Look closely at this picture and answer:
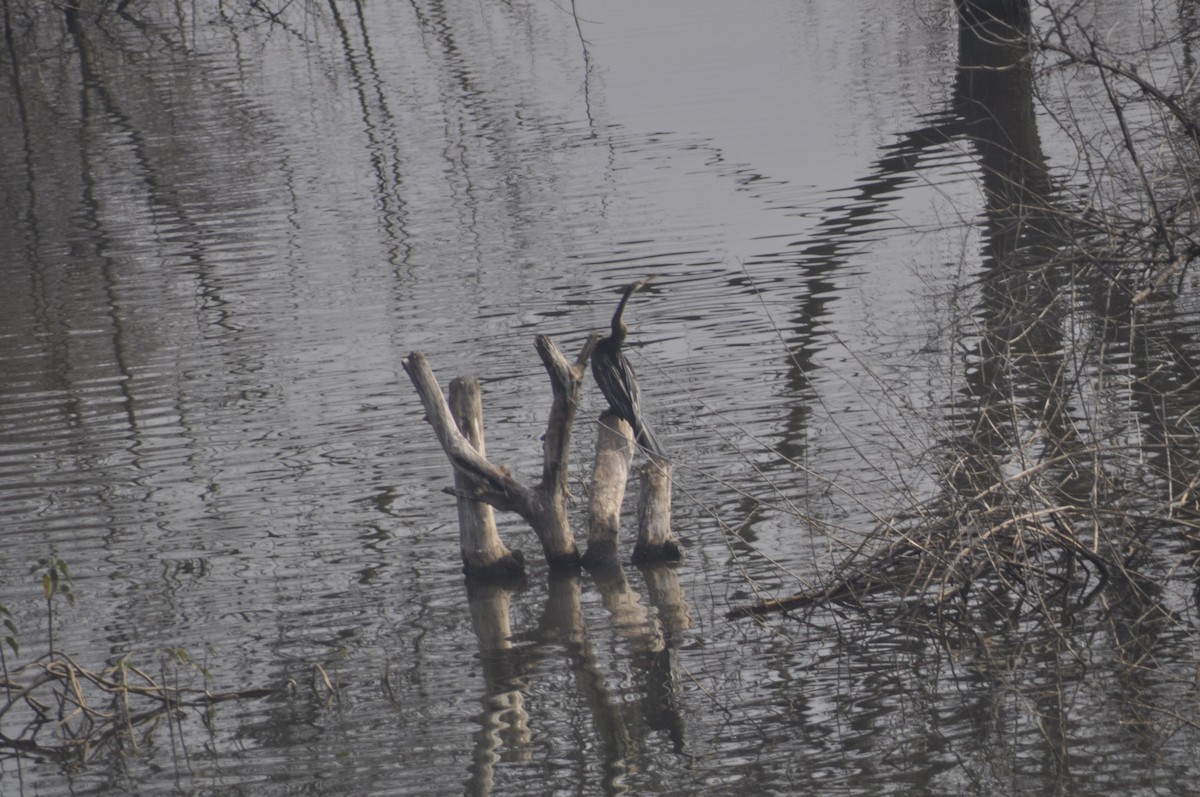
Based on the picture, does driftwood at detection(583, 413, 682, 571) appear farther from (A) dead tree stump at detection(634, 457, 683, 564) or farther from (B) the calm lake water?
(B) the calm lake water

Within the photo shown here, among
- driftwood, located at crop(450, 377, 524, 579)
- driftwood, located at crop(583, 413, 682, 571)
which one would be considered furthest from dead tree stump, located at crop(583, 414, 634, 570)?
driftwood, located at crop(450, 377, 524, 579)

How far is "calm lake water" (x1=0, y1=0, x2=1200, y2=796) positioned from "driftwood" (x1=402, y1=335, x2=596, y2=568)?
0.35 meters

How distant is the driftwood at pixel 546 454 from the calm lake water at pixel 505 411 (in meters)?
0.35

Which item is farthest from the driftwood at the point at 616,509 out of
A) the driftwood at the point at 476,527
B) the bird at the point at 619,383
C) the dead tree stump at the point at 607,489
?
the driftwood at the point at 476,527

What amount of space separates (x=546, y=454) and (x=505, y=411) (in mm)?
3365

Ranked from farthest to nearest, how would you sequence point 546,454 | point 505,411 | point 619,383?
point 505,411
point 546,454
point 619,383

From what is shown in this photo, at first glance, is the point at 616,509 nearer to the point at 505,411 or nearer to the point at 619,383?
the point at 619,383

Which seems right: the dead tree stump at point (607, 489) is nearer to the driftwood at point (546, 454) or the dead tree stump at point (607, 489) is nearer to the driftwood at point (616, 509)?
the driftwood at point (616, 509)

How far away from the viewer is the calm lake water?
23.2 feet

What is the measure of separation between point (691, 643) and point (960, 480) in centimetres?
157

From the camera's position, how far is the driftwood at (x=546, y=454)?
891 cm

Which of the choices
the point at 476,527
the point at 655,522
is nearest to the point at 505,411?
the point at 476,527

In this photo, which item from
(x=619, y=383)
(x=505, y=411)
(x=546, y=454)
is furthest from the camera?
(x=505, y=411)

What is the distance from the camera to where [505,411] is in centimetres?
1252
